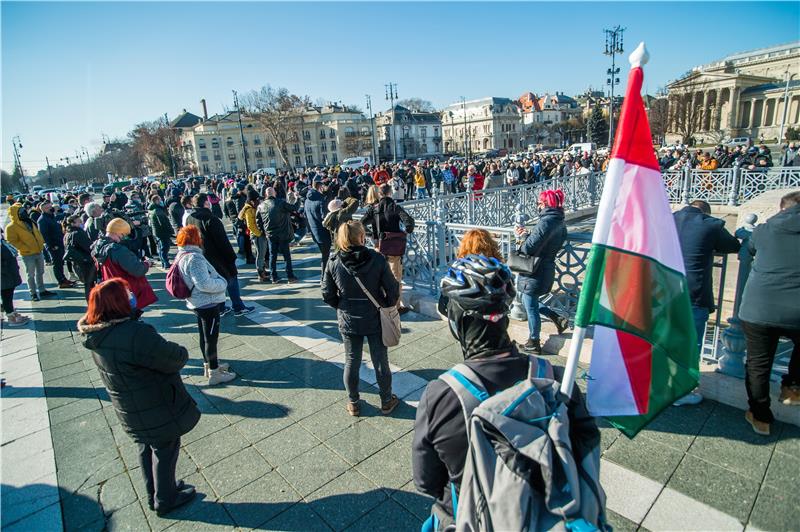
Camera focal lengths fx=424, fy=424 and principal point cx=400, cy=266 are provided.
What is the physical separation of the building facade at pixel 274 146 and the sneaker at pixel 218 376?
87.9 metres

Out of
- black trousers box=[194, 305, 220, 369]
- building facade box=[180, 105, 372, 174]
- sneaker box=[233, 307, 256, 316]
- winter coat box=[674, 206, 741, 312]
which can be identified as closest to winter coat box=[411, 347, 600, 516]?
winter coat box=[674, 206, 741, 312]

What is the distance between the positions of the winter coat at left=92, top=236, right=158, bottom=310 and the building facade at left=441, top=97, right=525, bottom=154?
109453 mm

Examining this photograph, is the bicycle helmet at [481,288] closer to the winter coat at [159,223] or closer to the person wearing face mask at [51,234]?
the winter coat at [159,223]

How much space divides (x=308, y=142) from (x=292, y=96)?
29.8 metres

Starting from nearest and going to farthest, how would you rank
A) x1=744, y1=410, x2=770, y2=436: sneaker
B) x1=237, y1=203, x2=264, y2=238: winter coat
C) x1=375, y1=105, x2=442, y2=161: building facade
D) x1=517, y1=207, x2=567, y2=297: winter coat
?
x1=744, y1=410, x2=770, y2=436: sneaker < x1=517, y1=207, x2=567, y2=297: winter coat < x1=237, y1=203, x2=264, y2=238: winter coat < x1=375, y1=105, x2=442, y2=161: building facade

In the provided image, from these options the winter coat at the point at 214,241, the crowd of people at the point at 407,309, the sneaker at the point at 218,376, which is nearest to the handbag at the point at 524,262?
the crowd of people at the point at 407,309

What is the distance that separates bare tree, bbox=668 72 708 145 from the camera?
6431cm

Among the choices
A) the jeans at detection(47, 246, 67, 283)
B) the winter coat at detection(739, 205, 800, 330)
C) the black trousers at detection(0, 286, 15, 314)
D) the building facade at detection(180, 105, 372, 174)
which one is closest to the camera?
the winter coat at detection(739, 205, 800, 330)

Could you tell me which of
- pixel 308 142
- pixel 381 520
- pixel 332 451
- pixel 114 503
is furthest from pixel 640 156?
pixel 308 142

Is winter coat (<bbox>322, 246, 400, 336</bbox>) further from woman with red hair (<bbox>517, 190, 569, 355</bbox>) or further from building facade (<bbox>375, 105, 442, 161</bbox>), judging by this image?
building facade (<bbox>375, 105, 442, 161</bbox>)

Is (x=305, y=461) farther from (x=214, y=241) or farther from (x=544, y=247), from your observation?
(x=214, y=241)

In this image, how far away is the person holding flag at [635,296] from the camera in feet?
5.69

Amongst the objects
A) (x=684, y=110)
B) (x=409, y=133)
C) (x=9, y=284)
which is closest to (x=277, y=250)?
(x=9, y=284)

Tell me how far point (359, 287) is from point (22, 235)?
829 centimetres
